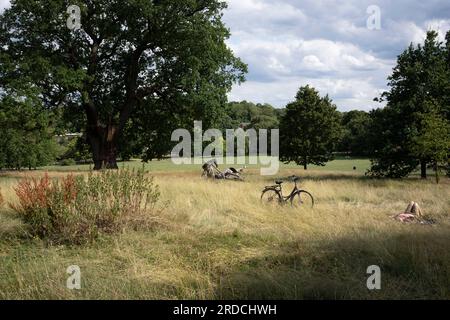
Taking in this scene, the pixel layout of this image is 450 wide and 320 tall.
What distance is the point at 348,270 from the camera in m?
5.70

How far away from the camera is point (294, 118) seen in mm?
47812

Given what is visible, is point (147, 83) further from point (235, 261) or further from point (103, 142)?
point (235, 261)

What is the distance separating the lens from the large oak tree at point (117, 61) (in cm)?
2381

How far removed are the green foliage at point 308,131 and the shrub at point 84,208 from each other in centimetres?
3792

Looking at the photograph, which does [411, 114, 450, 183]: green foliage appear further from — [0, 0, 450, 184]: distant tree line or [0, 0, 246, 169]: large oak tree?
[0, 0, 246, 169]: large oak tree

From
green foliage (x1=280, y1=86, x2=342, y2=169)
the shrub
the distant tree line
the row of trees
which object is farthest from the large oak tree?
green foliage (x1=280, y1=86, x2=342, y2=169)

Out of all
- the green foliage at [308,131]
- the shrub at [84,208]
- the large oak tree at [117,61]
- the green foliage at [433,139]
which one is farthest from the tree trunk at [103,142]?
the green foliage at [308,131]

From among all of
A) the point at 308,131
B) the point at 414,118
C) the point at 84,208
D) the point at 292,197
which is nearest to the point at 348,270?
the point at 84,208

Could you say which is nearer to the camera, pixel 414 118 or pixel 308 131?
pixel 414 118

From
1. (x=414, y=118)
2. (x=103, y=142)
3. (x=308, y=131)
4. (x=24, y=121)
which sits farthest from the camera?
(x=308, y=131)

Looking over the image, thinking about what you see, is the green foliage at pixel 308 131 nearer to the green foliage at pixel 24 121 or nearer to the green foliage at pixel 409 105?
the green foliage at pixel 409 105

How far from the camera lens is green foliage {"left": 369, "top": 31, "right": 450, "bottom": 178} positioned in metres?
26.2

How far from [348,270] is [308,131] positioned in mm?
41838
